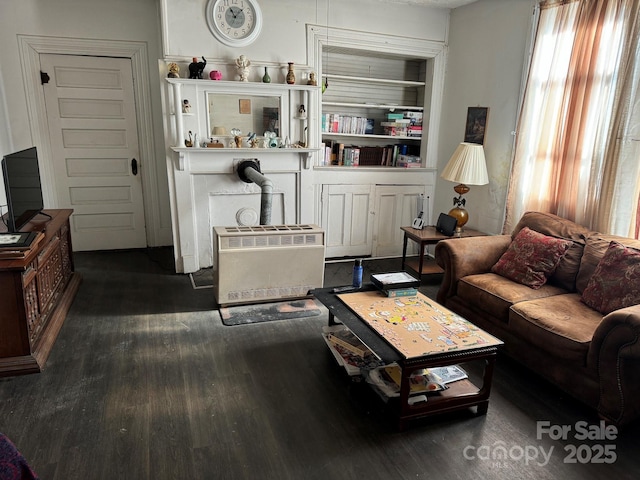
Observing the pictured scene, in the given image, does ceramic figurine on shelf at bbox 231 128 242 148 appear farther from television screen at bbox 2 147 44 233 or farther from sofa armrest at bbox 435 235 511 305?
sofa armrest at bbox 435 235 511 305

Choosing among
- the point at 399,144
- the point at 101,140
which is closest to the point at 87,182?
the point at 101,140

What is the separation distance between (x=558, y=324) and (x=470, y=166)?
184 centimetres

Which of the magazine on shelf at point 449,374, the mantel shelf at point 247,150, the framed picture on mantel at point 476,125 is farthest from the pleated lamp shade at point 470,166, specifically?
the magazine on shelf at point 449,374

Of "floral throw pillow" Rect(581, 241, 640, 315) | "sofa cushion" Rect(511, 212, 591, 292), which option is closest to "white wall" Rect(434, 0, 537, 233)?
"sofa cushion" Rect(511, 212, 591, 292)

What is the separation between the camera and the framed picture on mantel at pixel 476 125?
13.3 feet

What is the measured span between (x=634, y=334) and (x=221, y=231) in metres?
2.63

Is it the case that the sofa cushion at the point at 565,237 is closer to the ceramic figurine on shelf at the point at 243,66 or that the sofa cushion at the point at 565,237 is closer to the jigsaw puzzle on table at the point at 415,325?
the jigsaw puzzle on table at the point at 415,325

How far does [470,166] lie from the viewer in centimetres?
383

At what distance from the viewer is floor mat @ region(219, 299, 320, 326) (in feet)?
10.6

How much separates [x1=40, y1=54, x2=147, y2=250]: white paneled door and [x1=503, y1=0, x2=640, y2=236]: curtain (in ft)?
12.7

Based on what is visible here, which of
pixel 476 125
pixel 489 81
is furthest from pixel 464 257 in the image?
pixel 489 81

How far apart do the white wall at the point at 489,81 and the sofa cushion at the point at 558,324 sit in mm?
1457

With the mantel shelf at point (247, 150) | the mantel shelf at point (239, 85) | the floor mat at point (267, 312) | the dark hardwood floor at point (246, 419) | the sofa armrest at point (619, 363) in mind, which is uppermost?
the mantel shelf at point (239, 85)

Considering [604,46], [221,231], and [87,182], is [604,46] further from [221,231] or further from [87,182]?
[87,182]
